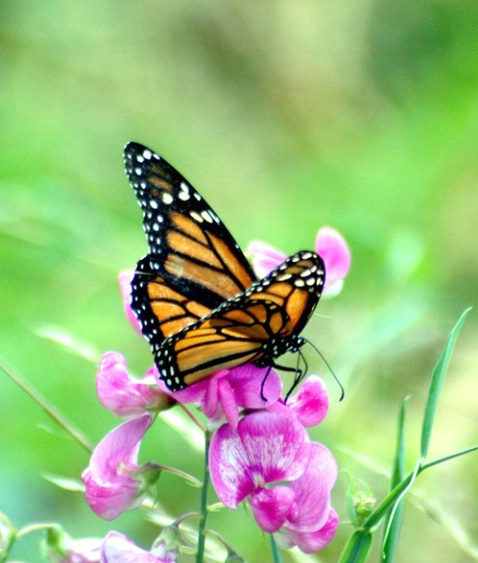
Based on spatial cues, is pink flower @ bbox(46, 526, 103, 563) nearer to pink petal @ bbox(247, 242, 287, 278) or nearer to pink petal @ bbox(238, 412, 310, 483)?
pink petal @ bbox(238, 412, 310, 483)

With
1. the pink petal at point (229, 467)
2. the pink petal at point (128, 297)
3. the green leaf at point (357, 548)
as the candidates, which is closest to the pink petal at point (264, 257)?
the pink petal at point (128, 297)

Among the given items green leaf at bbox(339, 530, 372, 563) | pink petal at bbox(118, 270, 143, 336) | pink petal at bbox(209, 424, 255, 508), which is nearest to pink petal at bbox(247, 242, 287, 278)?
pink petal at bbox(118, 270, 143, 336)

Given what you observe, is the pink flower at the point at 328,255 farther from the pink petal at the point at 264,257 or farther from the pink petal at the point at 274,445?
the pink petal at the point at 274,445

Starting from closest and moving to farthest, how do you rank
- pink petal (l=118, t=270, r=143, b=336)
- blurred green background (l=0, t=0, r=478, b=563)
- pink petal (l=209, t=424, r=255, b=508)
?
pink petal (l=209, t=424, r=255, b=508) < pink petal (l=118, t=270, r=143, b=336) < blurred green background (l=0, t=0, r=478, b=563)

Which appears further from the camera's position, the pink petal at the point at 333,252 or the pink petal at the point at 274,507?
the pink petal at the point at 333,252

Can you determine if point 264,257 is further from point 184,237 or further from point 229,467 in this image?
point 229,467

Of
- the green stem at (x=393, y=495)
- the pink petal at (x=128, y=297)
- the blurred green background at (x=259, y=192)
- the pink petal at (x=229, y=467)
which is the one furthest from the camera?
the blurred green background at (x=259, y=192)

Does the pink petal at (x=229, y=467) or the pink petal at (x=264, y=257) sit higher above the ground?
the pink petal at (x=264, y=257)

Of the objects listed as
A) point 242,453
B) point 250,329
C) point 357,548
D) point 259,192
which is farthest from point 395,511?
point 259,192
